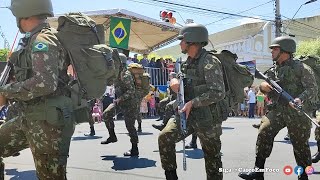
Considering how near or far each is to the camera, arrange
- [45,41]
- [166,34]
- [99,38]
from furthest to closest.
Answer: [166,34]
[99,38]
[45,41]

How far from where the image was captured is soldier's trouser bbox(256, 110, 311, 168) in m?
5.03

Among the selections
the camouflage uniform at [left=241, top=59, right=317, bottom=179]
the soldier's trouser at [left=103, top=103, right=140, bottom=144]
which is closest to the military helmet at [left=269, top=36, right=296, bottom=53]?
the camouflage uniform at [left=241, top=59, right=317, bottom=179]

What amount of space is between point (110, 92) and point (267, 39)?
26.0 metres

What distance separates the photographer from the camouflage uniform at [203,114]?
13.5ft

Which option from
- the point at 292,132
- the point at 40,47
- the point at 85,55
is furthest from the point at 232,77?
the point at 40,47

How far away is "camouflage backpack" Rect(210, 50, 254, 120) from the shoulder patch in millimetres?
1984

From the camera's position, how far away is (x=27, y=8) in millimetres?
3328

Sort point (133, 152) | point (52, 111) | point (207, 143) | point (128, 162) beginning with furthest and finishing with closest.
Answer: point (133, 152)
point (128, 162)
point (207, 143)
point (52, 111)

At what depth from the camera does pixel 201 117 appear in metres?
4.28

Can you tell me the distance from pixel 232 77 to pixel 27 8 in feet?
7.61

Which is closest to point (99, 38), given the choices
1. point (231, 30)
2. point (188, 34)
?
point (188, 34)

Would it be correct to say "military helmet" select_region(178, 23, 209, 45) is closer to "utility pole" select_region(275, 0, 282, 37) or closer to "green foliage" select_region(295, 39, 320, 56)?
"utility pole" select_region(275, 0, 282, 37)

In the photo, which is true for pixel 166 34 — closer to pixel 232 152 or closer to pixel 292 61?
pixel 232 152

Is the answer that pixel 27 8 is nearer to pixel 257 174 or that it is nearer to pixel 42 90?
pixel 42 90
